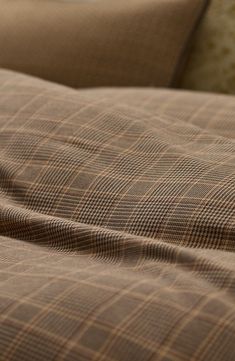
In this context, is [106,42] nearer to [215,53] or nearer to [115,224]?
[215,53]

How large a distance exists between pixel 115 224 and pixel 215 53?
0.68 metres

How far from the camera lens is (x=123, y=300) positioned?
65 centimetres

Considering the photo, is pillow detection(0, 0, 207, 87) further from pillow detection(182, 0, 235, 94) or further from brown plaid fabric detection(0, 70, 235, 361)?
brown plaid fabric detection(0, 70, 235, 361)

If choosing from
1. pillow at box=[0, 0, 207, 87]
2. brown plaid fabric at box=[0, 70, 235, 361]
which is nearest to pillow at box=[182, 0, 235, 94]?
pillow at box=[0, 0, 207, 87]

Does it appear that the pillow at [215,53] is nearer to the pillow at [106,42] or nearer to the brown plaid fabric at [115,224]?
the pillow at [106,42]

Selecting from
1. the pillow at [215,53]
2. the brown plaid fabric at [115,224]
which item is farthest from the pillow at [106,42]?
the brown plaid fabric at [115,224]

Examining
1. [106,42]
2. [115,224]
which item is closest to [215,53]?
[106,42]

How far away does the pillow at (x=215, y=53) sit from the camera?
140 centimetres

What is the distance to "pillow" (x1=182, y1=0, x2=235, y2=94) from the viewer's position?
4.60 ft

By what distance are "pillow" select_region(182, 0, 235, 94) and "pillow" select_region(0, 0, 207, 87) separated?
0.03 meters

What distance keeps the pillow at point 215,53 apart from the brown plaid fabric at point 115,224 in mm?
249

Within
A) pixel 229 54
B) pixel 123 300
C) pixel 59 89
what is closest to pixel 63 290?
pixel 123 300

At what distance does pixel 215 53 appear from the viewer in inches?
55.9

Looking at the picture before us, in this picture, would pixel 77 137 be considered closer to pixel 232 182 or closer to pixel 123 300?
pixel 232 182
